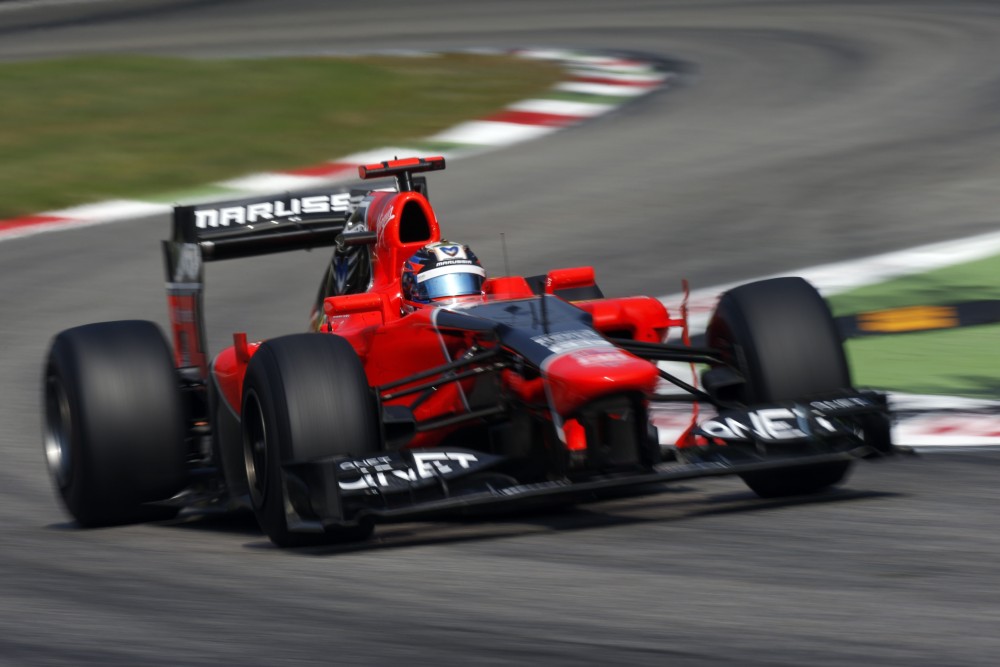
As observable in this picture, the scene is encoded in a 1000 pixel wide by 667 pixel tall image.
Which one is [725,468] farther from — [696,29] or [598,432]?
[696,29]

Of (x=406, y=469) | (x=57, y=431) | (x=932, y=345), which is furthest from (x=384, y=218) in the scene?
(x=932, y=345)

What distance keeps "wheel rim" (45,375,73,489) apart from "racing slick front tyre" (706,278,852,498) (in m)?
2.88

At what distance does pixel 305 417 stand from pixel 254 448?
0.54m

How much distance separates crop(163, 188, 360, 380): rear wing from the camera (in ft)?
28.7

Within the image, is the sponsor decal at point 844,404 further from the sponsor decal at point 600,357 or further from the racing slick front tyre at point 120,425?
the racing slick front tyre at point 120,425

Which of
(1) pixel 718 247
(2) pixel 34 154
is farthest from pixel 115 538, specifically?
(2) pixel 34 154

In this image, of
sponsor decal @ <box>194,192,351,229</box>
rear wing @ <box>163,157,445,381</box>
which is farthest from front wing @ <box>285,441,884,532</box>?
sponsor decal @ <box>194,192,351,229</box>

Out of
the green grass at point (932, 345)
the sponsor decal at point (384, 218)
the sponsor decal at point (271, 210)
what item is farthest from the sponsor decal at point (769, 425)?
the sponsor decal at point (271, 210)

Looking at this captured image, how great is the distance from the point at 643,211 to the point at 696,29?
11.3m

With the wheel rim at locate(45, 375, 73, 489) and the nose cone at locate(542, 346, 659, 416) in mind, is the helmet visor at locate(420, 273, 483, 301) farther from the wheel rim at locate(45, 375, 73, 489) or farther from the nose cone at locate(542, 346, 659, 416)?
the wheel rim at locate(45, 375, 73, 489)

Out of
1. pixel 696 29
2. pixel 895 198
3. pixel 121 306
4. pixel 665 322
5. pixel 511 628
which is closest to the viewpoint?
pixel 511 628

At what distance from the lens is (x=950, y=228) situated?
13070 mm

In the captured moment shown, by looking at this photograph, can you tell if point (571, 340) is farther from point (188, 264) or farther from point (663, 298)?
point (663, 298)

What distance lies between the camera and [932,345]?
962 centimetres
